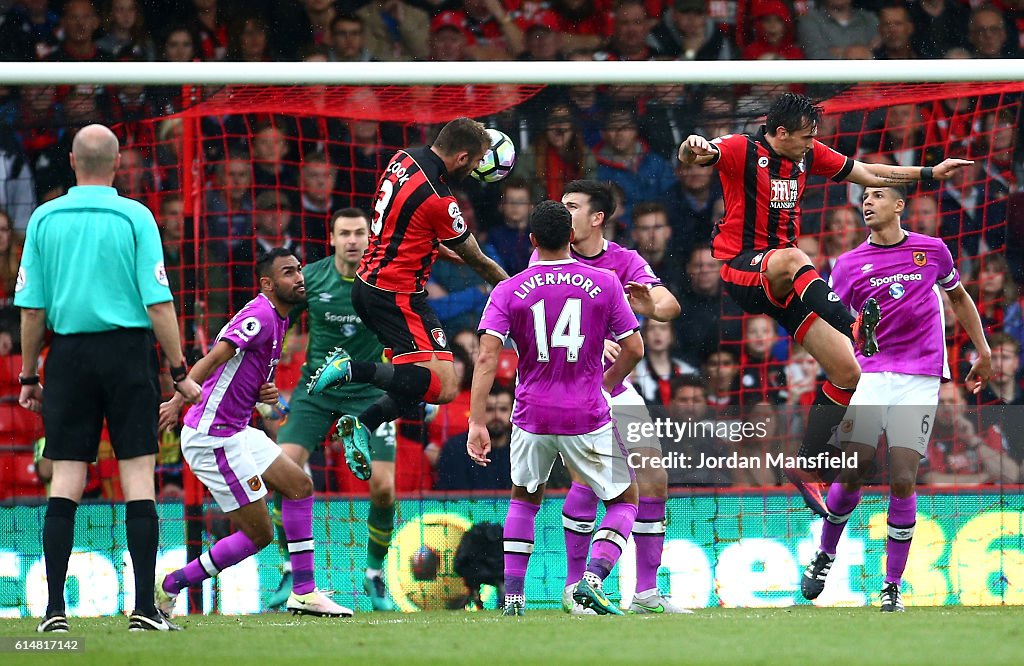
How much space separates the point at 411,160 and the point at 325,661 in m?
3.09

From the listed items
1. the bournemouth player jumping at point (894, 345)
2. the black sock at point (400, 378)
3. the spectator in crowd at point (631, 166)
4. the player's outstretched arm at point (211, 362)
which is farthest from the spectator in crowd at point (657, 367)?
the player's outstretched arm at point (211, 362)

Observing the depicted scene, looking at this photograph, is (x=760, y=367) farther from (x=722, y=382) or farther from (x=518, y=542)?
(x=518, y=542)

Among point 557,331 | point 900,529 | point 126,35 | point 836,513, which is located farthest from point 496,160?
point 126,35

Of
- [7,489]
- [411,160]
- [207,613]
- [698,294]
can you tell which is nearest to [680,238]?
[698,294]

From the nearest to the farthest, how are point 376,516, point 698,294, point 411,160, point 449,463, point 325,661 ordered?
1. point 325,661
2. point 411,160
3. point 376,516
4. point 449,463
5. point 698,294

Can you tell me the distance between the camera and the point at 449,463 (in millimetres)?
8203

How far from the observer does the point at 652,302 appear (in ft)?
23.0

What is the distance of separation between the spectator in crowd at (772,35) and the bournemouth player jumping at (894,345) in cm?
358

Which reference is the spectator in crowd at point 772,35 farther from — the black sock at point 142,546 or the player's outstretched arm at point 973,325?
the black sock at point 142,546

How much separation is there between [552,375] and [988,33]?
19.6 feet

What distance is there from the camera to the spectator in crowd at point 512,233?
9016mm

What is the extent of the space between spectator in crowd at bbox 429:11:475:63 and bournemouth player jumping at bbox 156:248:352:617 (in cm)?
415

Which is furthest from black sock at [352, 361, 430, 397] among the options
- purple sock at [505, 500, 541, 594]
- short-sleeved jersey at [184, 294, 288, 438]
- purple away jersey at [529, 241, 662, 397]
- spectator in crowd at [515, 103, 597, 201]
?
spectator in crowd at [515, 103, 597, 201]

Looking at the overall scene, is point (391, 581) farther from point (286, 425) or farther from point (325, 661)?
point (325, 661)
